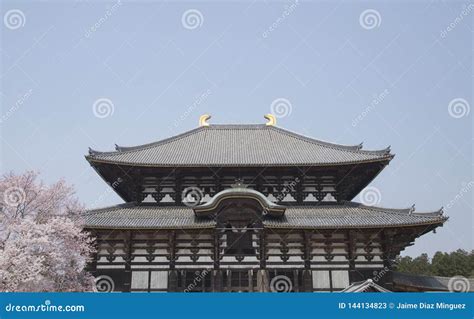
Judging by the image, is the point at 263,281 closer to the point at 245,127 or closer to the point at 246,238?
the point at 246,238

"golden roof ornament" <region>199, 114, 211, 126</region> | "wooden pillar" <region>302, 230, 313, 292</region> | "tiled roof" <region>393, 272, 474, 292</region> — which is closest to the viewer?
"wooden pillar" <region>302, 230, 313, 292</region>

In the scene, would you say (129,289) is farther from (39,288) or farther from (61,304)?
(61,304)

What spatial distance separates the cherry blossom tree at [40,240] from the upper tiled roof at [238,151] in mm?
3975

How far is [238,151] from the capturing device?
2831 centimetres

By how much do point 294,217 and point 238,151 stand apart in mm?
6606

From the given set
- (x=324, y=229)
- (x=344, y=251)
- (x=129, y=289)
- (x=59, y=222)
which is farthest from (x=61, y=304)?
(x=344, y=251)

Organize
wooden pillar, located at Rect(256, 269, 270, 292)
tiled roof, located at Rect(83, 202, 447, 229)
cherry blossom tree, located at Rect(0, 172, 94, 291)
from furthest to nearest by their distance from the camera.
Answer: wooden pillar, located at Rect(256, 269, 270, 292), tiled roof, located at Rect(83, 202, 447, 229), cherry blossom tree, located at Rect(0, 172, 94, 291)

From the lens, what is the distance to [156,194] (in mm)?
26156

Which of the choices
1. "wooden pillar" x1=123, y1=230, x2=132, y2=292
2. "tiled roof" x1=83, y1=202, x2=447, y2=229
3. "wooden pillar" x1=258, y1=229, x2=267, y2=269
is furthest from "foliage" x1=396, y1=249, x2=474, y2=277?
"wooden pillar" x1=123, y1=230, x2=132, y2=292

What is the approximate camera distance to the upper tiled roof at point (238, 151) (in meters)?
25.6

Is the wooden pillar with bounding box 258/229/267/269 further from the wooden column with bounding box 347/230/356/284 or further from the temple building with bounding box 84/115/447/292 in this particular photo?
the wooden column with bounding box 347/230/356/284

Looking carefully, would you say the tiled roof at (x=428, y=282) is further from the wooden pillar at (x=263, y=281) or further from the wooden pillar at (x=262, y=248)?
the wooden pillar at (x=262, y=248)

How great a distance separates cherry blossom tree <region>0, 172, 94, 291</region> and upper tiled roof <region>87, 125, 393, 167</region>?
3.98 m

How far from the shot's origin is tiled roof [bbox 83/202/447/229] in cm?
2242
